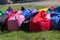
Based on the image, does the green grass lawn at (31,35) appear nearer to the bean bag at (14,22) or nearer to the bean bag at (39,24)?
the bean bag at (39,24)

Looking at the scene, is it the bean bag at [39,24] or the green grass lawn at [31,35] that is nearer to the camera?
the green grass lawn at [31,35]

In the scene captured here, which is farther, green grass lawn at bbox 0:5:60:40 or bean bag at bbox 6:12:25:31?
bean bag at bbox 6:12:25:31

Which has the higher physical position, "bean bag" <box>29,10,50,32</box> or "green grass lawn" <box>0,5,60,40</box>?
"bean bag" <box>29,10,50,32</box>

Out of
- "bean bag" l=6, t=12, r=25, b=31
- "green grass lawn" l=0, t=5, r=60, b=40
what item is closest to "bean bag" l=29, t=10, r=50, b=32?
"green grass lawn" l=0, t=5, r=60, b=40

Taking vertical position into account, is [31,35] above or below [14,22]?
below

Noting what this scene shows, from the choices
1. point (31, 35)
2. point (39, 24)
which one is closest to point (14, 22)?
point (39, 24)

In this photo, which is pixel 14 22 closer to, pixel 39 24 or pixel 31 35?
pixel 39 24

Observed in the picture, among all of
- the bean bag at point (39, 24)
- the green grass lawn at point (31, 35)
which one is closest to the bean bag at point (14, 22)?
the green grass lawn at point (31, 35)

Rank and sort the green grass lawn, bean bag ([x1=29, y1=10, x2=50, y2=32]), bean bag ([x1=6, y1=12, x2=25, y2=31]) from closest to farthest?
the green grass lawn < bean bag ([x1=29, y1=10, x2=50, y2=32]) < bean bag ([x1=6, y1=12, x2=25, y2=31])

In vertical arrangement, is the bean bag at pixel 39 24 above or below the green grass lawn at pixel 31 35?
above

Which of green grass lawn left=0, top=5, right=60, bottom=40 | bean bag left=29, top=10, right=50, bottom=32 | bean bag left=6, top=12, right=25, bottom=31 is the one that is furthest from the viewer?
bean bag left=6, top=12, right=25, bottom=31

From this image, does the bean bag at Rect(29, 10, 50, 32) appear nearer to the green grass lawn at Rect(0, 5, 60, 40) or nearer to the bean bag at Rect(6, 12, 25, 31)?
the green grass lawn at Rect(0, 5, 60, 40)

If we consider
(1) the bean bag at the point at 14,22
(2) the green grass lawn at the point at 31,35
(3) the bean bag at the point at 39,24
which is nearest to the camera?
(2) the green grass lawn at the point at 31,35

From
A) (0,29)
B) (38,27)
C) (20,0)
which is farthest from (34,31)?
(20,0)
